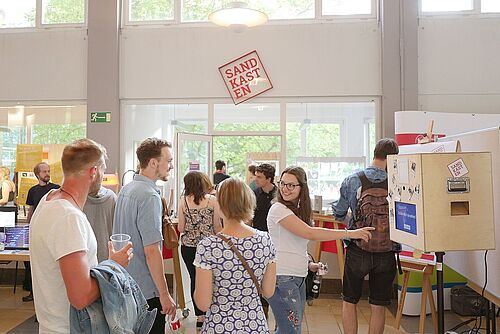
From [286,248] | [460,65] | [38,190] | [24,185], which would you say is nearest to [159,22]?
[38,190]

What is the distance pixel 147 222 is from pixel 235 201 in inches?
19.7

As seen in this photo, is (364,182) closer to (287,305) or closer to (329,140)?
(287,305)

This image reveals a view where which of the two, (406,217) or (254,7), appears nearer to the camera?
(406,217)

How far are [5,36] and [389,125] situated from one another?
17.4ft

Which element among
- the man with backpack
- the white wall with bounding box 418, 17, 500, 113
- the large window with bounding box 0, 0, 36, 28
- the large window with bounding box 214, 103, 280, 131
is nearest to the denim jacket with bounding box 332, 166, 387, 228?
the man with backpack

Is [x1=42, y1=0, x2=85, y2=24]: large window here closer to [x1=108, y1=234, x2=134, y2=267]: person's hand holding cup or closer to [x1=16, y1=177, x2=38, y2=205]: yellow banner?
[x1=16, y1=177, x2=38, y2=205]: yellow banner

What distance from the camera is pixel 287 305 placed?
8.17 feet

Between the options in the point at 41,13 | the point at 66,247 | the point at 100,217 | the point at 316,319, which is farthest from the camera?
the point at 41,13

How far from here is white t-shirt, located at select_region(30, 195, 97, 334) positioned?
144 centimetres

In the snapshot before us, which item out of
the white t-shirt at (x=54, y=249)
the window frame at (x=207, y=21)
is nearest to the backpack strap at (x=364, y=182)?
the white t-shirt at (x=54, y=249)

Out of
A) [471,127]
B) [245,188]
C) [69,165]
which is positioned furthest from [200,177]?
[471,127]

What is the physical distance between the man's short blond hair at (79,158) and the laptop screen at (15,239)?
3.34 m

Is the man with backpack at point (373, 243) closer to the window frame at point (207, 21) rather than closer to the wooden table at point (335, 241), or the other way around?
the wooden table at point (335, 241)

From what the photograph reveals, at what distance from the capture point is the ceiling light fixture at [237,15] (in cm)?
442
